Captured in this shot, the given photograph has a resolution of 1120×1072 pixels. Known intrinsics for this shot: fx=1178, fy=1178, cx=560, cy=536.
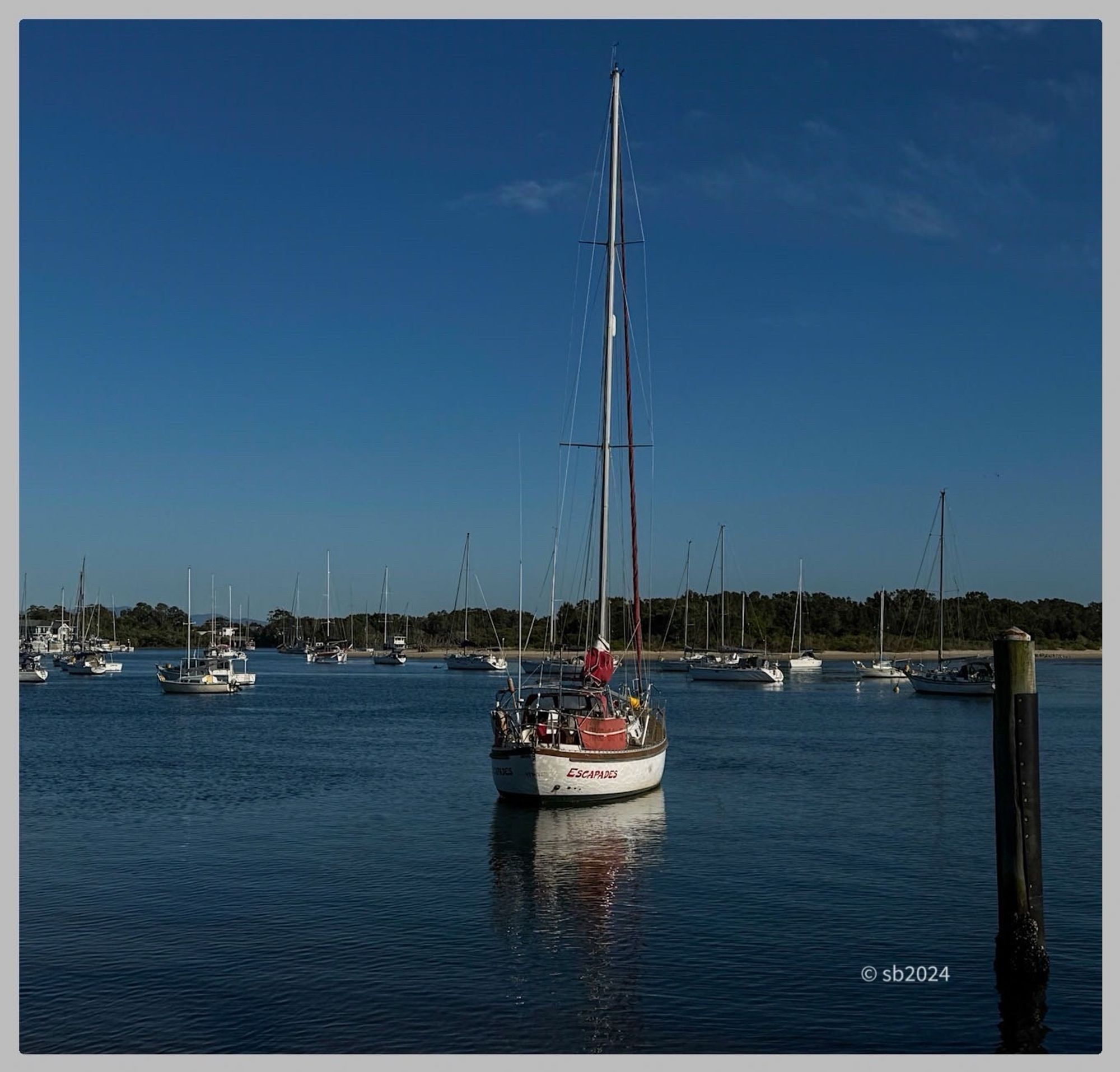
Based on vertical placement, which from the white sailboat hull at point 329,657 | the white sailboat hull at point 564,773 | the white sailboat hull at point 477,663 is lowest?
the white sailboat hull at point 329,657

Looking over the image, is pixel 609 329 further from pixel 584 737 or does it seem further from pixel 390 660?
pixel 390 660

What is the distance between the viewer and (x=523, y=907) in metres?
25.7

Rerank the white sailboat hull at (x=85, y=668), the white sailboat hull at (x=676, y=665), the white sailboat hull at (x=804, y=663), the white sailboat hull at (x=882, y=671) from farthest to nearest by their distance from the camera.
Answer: the white sailboat hull at (x=804, y=663)
the white sailboat hull at (x=676, y=665)
the white sailboat hull at (x=85, y=668)
the white sailboat hull at (x=882, y=671)

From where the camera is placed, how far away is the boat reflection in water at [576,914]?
60.6 feet

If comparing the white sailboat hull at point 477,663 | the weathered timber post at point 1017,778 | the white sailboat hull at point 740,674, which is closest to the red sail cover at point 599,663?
the weathered timber post at point 1017,778

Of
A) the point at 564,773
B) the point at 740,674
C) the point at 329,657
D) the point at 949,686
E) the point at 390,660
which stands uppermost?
the point at 564,773

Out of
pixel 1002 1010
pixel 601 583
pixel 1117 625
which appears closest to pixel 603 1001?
pixel 1002 1010

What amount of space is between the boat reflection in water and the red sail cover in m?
4.02

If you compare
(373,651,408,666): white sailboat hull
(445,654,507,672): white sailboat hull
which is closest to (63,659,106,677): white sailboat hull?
(445,654,507,672): white sailboat hull

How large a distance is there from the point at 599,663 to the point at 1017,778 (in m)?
20.0

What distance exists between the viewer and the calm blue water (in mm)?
18438

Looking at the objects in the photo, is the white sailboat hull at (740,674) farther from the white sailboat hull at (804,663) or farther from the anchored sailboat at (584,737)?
the anchored sailboat at (584,737)

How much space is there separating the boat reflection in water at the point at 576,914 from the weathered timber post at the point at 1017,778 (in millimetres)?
6367

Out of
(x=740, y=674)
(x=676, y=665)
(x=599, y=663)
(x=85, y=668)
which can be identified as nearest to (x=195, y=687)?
(x=85, y=668)
